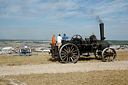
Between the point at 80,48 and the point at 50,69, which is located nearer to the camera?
the point at 50,69

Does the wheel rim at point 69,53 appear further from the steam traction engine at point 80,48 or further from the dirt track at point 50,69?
the dirt track at point 50,69

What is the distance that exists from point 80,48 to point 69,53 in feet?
3.77

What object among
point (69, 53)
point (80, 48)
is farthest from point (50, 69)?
point (80, 48)

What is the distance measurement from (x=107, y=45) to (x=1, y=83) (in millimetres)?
8683

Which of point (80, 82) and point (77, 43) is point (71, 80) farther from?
point (77, 43)

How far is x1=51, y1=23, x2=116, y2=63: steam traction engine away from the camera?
10841mm

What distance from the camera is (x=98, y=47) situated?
471 inches

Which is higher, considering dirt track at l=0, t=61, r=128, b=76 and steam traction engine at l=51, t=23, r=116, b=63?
steam traction engine at l=51, t=23, r=116, b=63

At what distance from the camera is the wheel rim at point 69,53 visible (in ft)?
35.5

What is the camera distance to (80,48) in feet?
37.7

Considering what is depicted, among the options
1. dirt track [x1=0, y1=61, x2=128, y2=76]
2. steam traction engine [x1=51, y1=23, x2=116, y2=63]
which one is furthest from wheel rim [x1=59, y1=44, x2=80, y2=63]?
dirt track [x1=0, y1=61, x2=128, y2=76]

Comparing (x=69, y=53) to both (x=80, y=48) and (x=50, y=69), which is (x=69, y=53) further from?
(x=50, y=69)

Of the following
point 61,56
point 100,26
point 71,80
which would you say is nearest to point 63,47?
point 61,56

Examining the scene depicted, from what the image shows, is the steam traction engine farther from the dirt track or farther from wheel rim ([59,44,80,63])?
the dirt track
